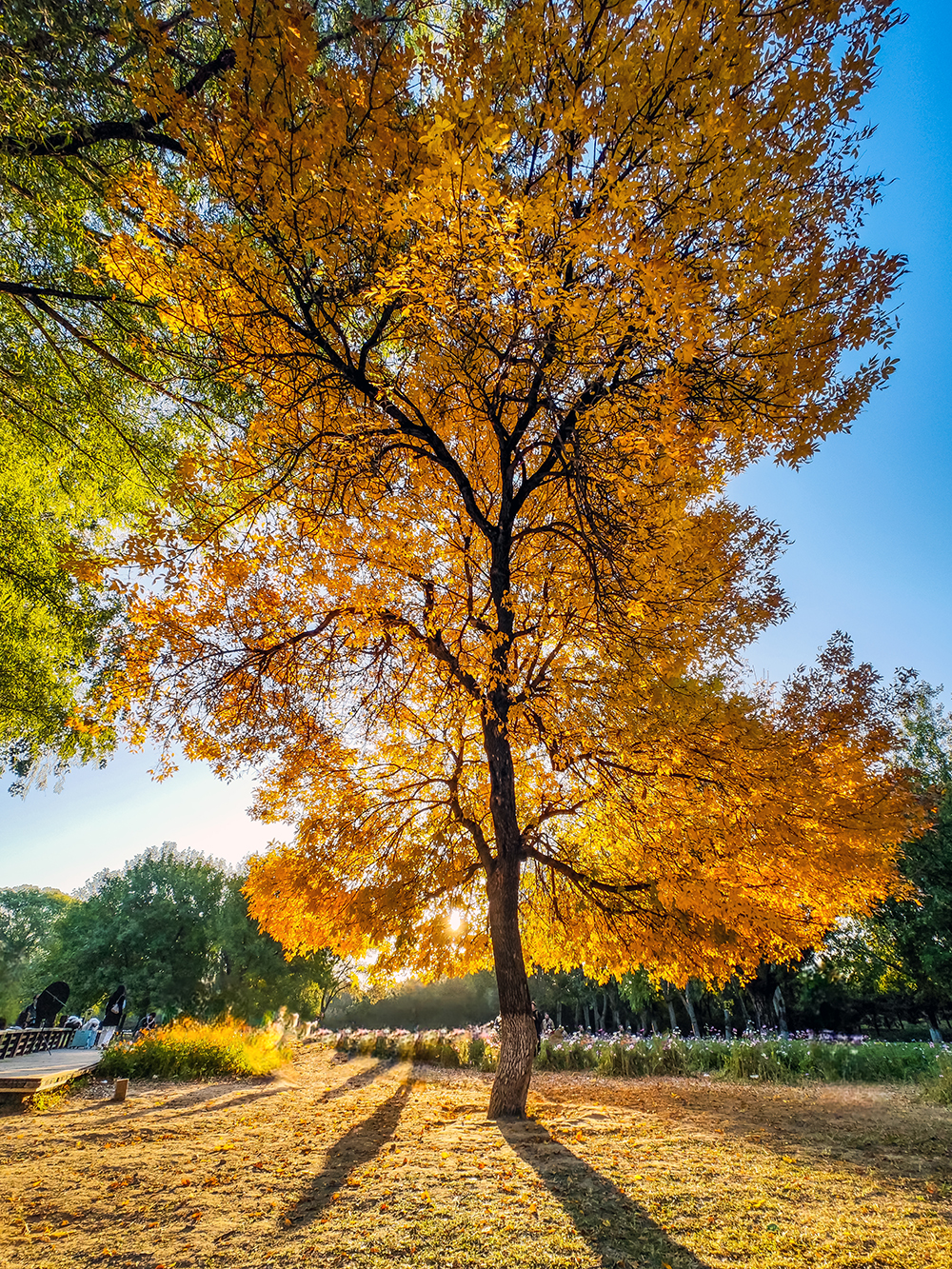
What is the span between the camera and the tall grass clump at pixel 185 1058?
9.29 m

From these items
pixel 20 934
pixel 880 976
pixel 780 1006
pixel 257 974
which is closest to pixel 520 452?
pixel 880 976

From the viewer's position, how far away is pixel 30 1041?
36.7ft

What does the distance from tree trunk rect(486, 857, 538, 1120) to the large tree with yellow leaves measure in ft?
0.14

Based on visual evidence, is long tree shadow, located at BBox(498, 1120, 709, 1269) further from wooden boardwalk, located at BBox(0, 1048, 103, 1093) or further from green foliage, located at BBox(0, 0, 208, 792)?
wooden boardwalk, located at BBox(0, 1048, 103, 1093)

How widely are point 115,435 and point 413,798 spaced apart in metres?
6.76

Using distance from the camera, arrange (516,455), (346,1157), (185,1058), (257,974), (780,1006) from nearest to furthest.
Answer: (346,1157)
(516,455)
(185,1058)
(780,1006)
(257,974)

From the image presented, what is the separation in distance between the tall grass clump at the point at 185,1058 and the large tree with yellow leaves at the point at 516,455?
5.01 m

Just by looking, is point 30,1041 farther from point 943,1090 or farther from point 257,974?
point 257,974

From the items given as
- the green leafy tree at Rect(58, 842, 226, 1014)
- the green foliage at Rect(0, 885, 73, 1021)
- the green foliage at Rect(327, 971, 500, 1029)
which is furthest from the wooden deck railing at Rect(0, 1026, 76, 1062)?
the green foliage at Rect(0, 885, 73, 1021)

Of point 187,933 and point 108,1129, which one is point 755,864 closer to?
point 108,1129

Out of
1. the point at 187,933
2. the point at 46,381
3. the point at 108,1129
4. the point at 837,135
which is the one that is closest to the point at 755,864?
the point at 837,135

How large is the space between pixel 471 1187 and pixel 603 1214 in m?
0.91

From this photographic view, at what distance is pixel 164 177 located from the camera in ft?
18.7

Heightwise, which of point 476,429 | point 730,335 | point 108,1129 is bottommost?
point 108,1129
